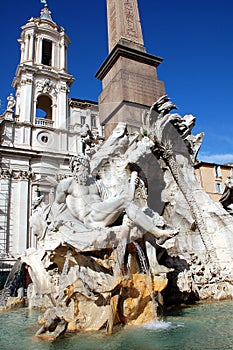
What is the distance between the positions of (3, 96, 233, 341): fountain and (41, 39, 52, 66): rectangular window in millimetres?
23530

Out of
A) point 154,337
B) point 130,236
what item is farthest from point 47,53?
point 154,337

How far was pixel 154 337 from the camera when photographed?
10.7 ft

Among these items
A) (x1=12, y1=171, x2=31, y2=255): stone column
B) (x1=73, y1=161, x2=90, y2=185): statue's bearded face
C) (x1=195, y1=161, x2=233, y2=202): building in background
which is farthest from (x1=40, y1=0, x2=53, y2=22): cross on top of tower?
(x1=73, y1=161, x2=90, y2=185): statue's bearded face

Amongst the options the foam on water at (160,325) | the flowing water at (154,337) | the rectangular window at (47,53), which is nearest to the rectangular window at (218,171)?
the flowing water at (154,337)

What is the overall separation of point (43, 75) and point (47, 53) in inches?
167

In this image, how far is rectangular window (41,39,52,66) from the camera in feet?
90.6

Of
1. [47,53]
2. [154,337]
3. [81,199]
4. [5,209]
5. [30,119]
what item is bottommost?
[154,337]

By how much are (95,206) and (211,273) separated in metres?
2.65

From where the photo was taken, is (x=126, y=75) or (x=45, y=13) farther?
(x=45, y=13)

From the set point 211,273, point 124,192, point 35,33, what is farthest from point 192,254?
point 35,33

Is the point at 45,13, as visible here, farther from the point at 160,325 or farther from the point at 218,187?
the point at 160,325

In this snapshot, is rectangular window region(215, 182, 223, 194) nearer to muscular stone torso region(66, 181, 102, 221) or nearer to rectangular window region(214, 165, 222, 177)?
rectangular window region(214, 165, 222, 177)

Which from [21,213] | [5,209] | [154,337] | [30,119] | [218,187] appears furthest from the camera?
[30,119]

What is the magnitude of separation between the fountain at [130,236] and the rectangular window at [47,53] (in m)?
23.5
